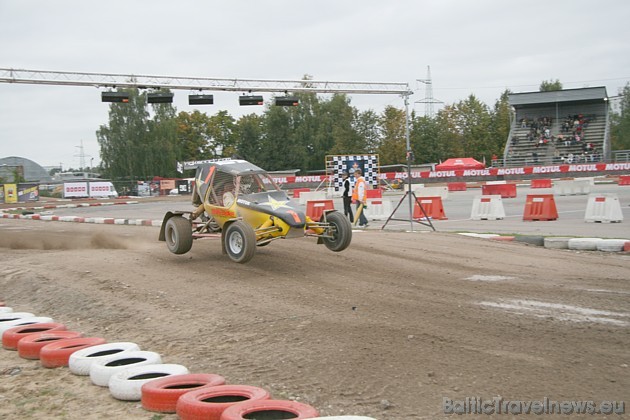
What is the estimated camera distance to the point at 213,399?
442cm

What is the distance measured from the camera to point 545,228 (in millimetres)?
15312

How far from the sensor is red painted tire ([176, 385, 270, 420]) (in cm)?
413

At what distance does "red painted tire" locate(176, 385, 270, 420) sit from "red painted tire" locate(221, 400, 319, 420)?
0.12 meters

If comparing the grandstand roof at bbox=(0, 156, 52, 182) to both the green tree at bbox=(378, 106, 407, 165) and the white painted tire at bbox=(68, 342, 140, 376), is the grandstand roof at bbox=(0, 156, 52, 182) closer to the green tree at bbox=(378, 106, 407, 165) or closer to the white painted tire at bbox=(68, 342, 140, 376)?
the green tree at bbox=(378, 106, 407, 165)

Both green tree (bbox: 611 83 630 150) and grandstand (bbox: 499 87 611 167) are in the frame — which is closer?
grandstand (bbox: 499 87 611 167)

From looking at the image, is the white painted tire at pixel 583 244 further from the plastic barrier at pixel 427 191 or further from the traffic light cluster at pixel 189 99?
the traffic light cluster at pixel 189 99

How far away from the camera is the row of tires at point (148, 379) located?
409 cm

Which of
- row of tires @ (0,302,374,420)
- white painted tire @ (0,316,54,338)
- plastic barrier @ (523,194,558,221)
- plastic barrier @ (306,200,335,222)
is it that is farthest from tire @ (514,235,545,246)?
white painted tire @ (0,316,54,338)

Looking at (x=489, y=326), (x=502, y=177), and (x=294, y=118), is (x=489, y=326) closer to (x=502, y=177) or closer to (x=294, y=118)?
(x=502, y=177)

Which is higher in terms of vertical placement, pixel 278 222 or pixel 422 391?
pixel 278 222

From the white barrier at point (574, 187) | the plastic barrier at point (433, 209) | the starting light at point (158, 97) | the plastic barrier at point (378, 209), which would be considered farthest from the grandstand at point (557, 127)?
the plastic barrier at point (433, 209)

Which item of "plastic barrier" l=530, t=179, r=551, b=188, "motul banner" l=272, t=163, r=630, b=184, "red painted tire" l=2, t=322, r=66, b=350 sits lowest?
"red painted tire" l=2, t=322, r=66, b=350

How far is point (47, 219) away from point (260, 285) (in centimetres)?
2059

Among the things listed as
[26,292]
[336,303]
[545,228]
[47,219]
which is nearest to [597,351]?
[336,303]
